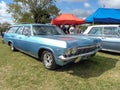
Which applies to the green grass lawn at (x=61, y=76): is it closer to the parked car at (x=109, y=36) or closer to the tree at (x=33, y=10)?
the parked car at (x=109, y=36)

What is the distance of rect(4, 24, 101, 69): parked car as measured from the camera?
491 centimetres

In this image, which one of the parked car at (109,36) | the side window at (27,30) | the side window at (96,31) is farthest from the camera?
the side window at (96,31)

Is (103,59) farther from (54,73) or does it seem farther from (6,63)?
(6,63)

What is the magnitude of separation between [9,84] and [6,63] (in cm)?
216

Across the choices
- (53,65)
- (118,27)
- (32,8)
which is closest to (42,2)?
(32,8)

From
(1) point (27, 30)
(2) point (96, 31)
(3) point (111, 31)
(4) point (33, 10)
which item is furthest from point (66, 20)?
(4) point (33, 10)

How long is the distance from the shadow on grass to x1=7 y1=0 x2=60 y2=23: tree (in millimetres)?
27400

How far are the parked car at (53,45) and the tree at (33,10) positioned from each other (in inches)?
1036

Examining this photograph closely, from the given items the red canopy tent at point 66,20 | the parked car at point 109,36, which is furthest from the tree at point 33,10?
the parked car at point 109,36

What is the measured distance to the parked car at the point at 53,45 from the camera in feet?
16.1

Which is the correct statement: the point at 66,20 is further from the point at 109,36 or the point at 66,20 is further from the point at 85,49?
the point at 85,49

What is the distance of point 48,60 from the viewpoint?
5.64 meters

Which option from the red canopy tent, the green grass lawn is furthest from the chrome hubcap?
the red canopy tent

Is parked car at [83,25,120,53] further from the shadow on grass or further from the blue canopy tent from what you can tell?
the blue canopy tent
